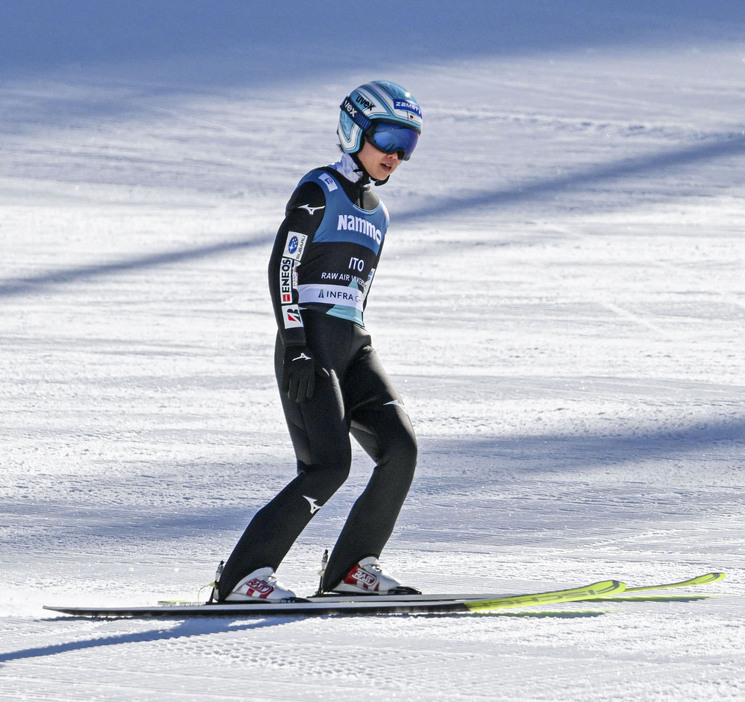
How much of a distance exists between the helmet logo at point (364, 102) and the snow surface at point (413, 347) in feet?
4.70

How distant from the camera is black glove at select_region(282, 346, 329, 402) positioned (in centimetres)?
356

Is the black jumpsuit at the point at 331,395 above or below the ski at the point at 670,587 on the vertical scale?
above

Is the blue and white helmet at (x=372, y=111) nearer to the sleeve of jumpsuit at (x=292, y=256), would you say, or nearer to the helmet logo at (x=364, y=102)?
the helmet logo at (x=364, y=102)

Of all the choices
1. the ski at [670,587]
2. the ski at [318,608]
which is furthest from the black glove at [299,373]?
the ski at [670,587]

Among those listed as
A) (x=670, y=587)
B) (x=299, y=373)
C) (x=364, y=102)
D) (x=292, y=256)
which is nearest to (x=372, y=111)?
(x=364, y=102)

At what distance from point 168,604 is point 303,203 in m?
1.18

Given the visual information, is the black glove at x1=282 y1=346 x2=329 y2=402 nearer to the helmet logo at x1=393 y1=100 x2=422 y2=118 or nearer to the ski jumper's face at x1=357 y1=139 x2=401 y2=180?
the ski jumper's face at x1=357 y1=139 x2=401 y2=180

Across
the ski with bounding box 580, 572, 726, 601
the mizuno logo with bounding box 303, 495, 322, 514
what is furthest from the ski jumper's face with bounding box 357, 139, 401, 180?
the ski with bounding box 580, 572, 726, 601

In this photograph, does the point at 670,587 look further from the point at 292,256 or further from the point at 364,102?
the point at 364,102

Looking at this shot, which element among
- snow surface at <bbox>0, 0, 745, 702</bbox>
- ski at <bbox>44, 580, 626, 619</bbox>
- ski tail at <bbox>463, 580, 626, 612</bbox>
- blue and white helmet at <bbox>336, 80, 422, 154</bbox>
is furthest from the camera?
blue and white helmet at <bbox>336, 80, 422, 154</bbox>

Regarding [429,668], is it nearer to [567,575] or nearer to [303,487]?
[303,487]

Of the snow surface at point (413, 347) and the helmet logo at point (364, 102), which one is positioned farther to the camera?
the helmet logo at point (364, 102)

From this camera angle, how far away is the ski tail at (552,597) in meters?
3.61

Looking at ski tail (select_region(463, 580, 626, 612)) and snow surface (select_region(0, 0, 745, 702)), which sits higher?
snow surface (select_region(0, 0, 745, 702))
